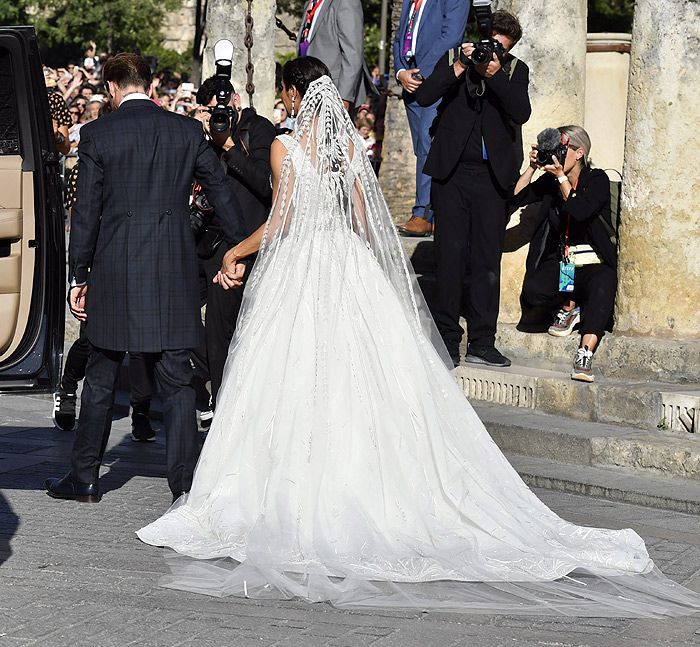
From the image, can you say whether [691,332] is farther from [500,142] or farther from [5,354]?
[5,354]

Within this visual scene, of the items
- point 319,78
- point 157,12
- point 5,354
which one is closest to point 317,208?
point 319,78

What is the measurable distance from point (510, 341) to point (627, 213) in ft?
3.92

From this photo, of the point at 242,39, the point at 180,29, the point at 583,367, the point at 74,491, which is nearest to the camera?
the point at 74,491

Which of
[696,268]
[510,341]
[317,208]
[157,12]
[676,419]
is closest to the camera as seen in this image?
[317,208]

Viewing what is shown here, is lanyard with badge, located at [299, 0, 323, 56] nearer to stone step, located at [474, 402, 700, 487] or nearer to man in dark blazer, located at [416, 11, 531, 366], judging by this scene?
man in dark blazer, located at [416, 11, 531, 366]

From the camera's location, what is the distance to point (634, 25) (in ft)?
27.7

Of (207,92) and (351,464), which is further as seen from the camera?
(207,92)

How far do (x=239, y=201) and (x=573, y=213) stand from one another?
81.1 inches

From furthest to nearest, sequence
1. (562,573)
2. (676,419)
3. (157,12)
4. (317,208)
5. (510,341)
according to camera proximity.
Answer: (157,12) < (510,341) < (676,419) < (317,208) < (562,573)

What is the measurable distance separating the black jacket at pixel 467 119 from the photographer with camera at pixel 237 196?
3.97 feet

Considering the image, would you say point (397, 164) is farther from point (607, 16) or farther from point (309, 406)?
point (607, 16)

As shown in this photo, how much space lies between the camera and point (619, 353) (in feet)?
27.9

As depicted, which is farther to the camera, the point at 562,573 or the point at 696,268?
the point at 696,268

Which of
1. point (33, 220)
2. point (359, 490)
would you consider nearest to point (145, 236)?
point (33, 220)
